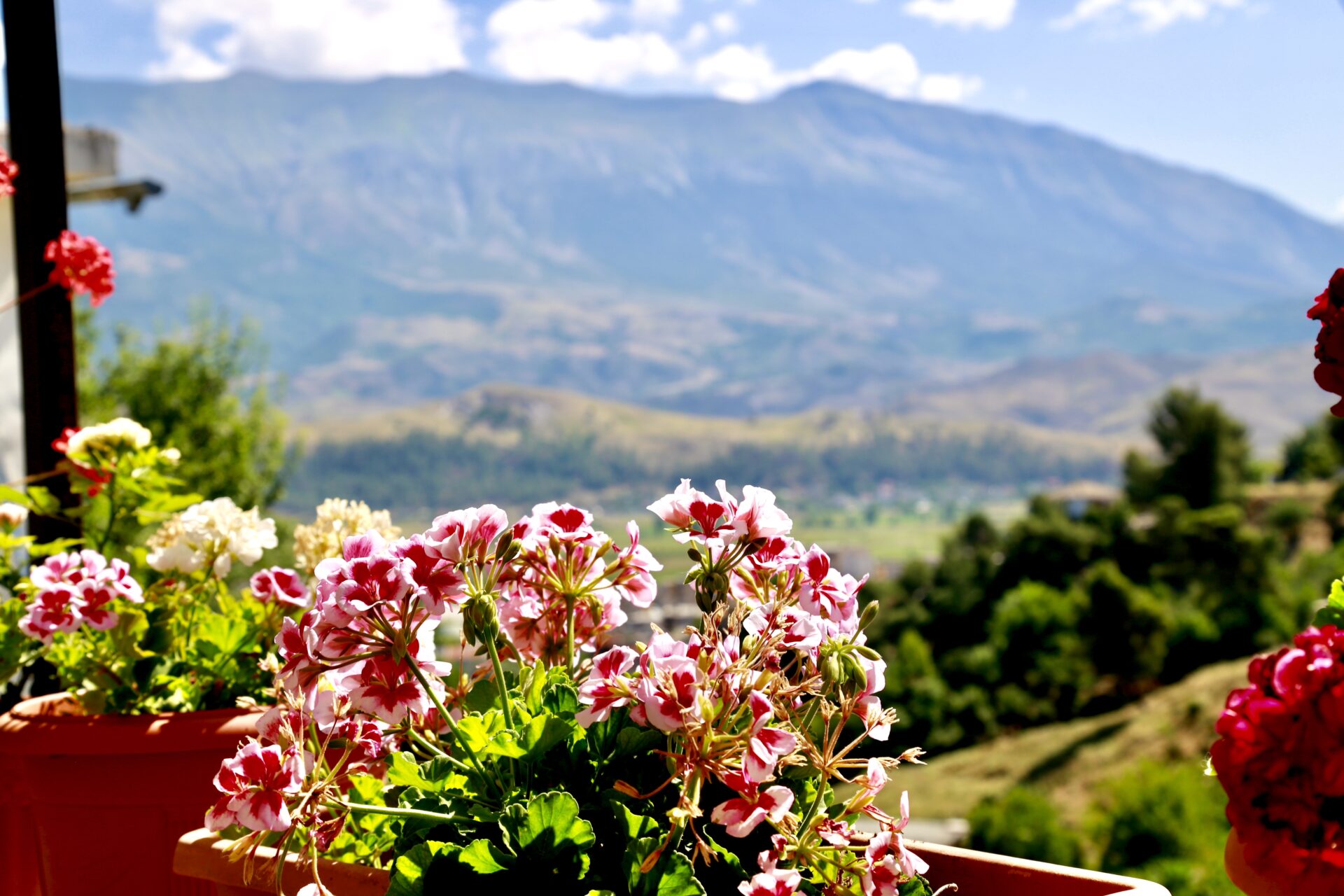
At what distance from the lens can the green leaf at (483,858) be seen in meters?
0.70

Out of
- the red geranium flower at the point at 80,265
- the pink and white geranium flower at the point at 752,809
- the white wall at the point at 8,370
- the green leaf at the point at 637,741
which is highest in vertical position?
the red geranium flower at the point at 80,265

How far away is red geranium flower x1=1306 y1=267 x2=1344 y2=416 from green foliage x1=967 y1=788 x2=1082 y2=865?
20.4 meters

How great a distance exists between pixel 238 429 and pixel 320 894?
1432 cm

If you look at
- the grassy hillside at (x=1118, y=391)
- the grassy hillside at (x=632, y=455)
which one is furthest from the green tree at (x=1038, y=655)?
the grassy hillside at (x=1118, y=391)

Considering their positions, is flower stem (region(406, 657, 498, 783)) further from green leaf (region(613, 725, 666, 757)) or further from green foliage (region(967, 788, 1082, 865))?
green foliage (region(967, 788, 1082, 865))

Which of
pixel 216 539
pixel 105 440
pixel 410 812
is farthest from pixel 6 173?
pixel 410 812

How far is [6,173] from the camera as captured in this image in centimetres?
158

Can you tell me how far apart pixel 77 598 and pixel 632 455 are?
3773 inches

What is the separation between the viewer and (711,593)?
0.81 m

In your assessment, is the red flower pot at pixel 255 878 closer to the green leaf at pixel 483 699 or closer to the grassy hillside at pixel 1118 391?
the green leaf at pixel 483 699

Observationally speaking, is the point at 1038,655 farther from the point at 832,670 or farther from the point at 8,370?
the point at 832,670

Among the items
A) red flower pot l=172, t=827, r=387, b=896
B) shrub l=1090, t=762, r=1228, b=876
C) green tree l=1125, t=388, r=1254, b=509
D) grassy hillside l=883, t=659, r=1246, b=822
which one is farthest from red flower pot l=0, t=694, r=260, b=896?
green tree l=1125, t=388, r=1254, b=509

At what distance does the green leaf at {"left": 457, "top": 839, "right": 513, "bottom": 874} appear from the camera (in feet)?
2.31

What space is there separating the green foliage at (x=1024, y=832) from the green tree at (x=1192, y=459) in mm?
18450
